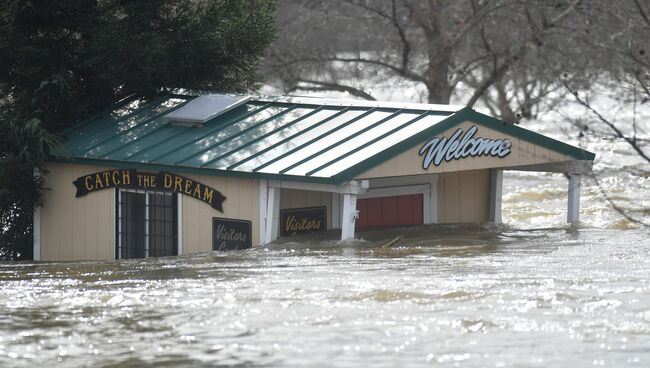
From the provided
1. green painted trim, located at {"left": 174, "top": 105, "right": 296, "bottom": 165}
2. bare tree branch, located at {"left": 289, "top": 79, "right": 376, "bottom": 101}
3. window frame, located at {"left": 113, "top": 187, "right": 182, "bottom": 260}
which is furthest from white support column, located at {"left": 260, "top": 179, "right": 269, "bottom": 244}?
bare tree branch, located at {"left": 289, "top": 79, "right": 376, "bottom": 101}

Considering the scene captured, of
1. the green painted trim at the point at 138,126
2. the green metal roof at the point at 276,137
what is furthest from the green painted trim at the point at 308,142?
the green painted trim at the point at 138,126

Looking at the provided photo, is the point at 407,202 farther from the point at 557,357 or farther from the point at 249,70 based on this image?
the point at 557,357

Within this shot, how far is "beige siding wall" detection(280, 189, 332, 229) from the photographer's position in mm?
18359

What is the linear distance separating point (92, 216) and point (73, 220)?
1.38 feet

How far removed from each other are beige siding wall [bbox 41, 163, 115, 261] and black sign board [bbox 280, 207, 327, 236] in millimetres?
2950

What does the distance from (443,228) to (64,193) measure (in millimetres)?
5980

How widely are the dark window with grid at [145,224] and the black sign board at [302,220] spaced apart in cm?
168

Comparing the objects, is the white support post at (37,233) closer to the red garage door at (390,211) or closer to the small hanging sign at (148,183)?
the small hanging sign at (148,183)

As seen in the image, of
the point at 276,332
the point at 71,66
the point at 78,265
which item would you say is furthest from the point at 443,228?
the point at 276,332

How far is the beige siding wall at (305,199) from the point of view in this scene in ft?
60.2

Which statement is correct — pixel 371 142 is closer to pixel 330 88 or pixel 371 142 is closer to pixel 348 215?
pixel 348 215

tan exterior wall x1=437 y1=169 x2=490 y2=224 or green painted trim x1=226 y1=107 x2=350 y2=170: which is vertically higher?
green painted trim x1=226 y1=107 x2=350 y2=170

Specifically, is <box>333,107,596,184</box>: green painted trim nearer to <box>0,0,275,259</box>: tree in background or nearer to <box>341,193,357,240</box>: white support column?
<box>341,193,357,240</box>: white support column

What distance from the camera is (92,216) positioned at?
1989 centimetres
